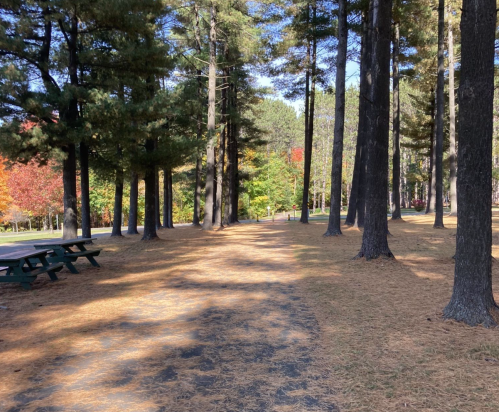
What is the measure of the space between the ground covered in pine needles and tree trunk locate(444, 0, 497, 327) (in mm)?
503

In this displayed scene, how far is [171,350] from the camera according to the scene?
3.95m

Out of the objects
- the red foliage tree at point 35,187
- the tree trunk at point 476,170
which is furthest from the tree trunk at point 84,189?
the red foliage tree at point 35,187

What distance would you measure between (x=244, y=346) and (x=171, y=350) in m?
0.77

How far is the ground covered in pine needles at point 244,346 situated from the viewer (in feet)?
9.71

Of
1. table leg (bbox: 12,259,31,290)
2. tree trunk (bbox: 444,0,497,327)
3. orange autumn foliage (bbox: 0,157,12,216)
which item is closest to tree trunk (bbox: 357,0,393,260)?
tree trunk (bbox: 444,0,497,327)

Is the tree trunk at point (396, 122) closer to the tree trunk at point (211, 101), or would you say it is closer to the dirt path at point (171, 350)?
the tree trunk at point (211, 101)

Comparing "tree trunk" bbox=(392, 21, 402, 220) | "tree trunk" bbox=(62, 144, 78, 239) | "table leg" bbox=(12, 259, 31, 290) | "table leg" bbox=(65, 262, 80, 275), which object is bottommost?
"table leg" bbox=(65, 262, 80, 275)

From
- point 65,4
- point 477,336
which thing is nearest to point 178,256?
point 65,4

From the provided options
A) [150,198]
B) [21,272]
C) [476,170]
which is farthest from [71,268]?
[476,170]

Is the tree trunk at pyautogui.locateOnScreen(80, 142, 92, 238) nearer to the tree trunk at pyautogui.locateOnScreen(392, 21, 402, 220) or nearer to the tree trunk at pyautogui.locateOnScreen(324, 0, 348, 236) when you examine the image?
the tree trunk at pyautogui.locateOnScreen(324, 0, 348, 236)

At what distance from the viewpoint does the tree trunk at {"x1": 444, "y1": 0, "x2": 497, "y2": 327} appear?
4578 mm

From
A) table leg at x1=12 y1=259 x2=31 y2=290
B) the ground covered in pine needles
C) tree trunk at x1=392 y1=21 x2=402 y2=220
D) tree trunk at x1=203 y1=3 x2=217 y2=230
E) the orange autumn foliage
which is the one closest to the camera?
the ground covered in pine needles

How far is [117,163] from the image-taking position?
14.7m

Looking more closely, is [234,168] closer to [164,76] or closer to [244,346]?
[164,76]
